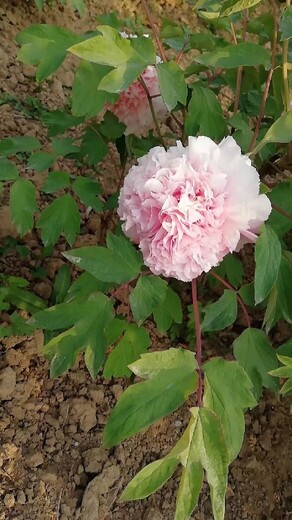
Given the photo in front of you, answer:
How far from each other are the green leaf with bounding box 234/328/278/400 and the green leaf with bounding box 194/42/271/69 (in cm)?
48

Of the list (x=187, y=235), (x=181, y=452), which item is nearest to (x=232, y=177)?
(x=187, y=235)

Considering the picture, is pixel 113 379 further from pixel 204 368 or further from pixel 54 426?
pixel 204 368

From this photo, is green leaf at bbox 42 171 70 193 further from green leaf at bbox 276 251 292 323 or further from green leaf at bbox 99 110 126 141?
green leaf at bbox 276 251 292 323

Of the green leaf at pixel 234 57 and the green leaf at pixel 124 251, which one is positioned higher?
the green leaf at pixel 234 57

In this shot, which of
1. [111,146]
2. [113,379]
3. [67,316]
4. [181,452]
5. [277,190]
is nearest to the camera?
[181,452]

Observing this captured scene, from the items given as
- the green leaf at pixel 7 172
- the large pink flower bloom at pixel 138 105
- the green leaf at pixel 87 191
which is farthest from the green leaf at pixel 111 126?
the green leaf at pixel 7 172

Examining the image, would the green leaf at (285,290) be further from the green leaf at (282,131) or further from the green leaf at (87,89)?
the green leaf at (87,89)

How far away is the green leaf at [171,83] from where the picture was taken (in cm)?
112

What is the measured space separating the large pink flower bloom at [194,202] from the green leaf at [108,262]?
0.07 metres

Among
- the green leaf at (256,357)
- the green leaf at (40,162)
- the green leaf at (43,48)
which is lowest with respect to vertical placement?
the green leaf at (256,357)

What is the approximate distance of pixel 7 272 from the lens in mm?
1712

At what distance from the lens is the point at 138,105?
4.58 ft

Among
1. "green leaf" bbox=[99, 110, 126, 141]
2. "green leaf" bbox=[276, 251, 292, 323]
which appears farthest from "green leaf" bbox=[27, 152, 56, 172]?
"green leaf" bbox=[276, 251, 292, 323]

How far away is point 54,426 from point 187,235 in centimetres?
72
